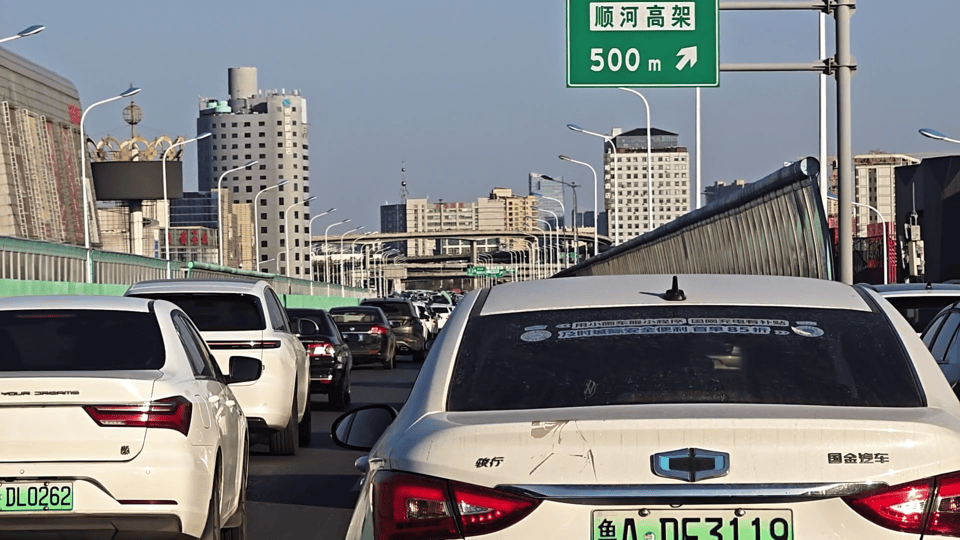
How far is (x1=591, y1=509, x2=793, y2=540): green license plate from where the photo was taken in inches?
151

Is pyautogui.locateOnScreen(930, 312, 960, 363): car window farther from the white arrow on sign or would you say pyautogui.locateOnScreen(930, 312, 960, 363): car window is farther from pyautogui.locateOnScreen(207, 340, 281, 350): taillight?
the white arrow on sign

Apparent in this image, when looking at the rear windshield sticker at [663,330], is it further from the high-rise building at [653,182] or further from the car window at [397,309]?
the high-rise building at [653,182]

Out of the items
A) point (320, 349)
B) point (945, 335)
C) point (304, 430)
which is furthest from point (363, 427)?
point (320, 349)

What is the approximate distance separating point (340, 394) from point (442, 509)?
1814 cm

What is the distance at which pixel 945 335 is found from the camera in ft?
38.6

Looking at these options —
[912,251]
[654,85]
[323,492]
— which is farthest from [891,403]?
[912,251]

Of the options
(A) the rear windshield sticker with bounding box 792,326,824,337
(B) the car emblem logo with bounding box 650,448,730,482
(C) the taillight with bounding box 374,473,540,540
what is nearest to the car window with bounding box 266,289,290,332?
(A) the rear windshield sticker with bounding box 792,326,824,337

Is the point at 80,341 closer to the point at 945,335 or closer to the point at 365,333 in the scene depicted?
the point at 945,335

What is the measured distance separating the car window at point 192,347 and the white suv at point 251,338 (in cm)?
537

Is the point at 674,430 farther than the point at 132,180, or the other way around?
the point at 132,180

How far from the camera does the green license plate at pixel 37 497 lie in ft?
24.6

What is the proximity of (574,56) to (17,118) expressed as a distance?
243ft

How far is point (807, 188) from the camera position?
21.9 metres

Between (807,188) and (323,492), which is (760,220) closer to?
(807,188)
